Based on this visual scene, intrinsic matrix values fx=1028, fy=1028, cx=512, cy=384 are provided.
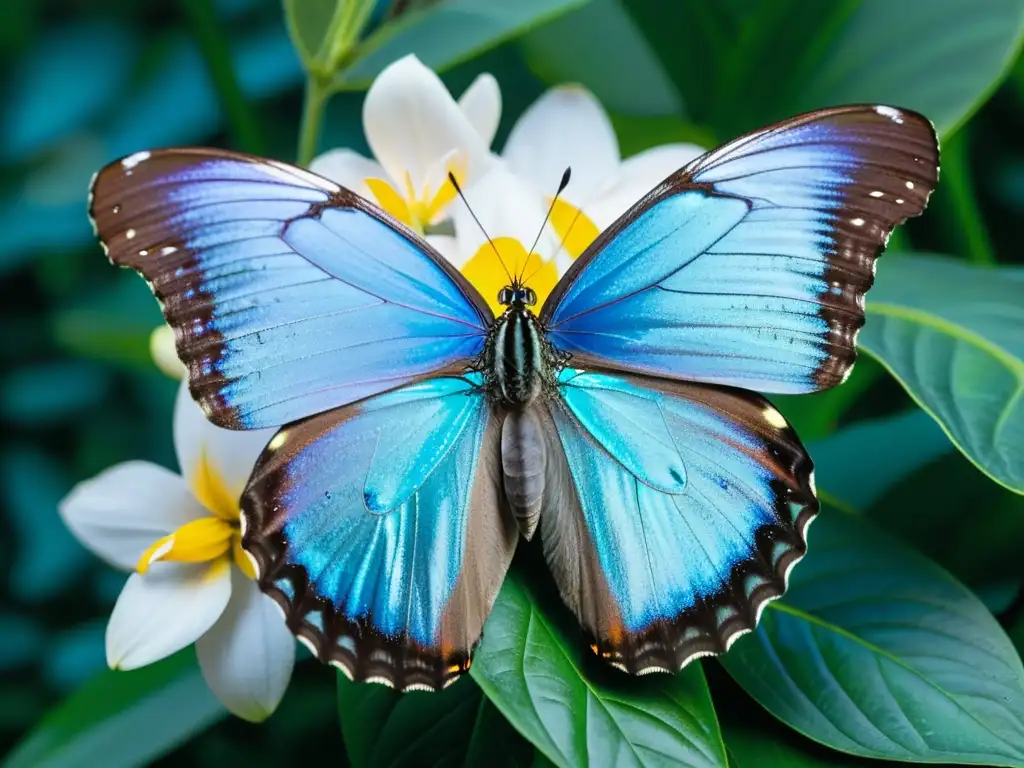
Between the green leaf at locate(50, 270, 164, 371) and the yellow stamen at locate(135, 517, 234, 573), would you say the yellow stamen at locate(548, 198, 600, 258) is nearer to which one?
the yellow stamen at locate(135, 517, 234, 573)

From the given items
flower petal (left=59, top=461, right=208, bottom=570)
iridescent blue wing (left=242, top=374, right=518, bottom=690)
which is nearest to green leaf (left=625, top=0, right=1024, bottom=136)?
iridescent blue wing (left=242, top=374, right=518, bottom=690)

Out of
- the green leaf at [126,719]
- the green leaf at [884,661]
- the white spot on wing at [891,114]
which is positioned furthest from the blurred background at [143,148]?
the white spot on wing at [891,114]

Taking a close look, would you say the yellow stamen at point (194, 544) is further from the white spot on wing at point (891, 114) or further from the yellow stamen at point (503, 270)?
the white spot on wing at point (891, 114)

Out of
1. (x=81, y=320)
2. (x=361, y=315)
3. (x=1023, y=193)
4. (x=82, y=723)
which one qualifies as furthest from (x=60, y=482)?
(x=1023, y=193)

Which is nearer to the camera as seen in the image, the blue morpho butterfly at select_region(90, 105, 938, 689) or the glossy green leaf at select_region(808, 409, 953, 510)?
the blue morpho butterfly at select_region(90, 105, 938, 689)

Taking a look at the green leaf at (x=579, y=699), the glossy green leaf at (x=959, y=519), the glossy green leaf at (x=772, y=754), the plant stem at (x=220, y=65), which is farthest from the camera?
the plant stem at (x=220, y=65)

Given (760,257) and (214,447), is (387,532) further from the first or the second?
(760,257)
